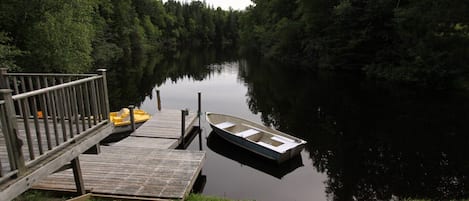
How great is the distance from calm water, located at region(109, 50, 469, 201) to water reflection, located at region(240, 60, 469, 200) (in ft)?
0.10

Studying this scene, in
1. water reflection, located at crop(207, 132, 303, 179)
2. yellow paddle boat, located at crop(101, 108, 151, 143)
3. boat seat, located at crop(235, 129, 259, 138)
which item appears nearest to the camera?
water reflection, located at crop(207, 132, 303, 179)

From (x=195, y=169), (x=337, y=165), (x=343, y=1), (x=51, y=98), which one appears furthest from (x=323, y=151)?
(x=343, y=1)

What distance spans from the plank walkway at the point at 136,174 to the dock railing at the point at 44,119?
5.49ft

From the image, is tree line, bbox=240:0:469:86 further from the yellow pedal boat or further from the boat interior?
the yellow pedal boat

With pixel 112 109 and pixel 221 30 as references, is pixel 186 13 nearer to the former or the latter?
pixel 221 30

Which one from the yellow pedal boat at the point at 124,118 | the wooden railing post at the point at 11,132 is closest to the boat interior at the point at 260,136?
the yellow pedal boat at the point at 124,118

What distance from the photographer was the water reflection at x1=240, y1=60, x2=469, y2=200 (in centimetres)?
892

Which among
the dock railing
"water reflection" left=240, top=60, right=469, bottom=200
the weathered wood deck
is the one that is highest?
the dock railing

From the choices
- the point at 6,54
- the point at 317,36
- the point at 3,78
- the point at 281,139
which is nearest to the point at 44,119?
the point at 3,78

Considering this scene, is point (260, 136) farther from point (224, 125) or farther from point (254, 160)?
point (224, 125)

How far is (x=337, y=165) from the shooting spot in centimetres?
1041

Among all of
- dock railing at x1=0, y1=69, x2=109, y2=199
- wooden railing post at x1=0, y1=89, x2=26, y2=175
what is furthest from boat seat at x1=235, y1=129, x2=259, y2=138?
wooden railing post at x1=0, y1=89, x2=26, y2=175

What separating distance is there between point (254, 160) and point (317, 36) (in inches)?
1089

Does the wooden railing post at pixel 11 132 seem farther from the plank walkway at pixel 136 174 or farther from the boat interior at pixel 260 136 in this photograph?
the boat interior at pixel 260 136
